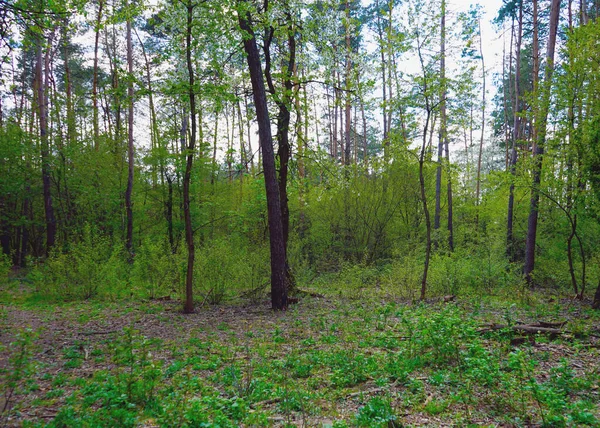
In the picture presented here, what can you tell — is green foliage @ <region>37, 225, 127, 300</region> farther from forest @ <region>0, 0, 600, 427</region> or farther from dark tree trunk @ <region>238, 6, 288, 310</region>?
dark tree trunk @ <region>238, 6, 288, 310</region>

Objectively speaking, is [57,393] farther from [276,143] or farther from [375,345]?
[276,143]

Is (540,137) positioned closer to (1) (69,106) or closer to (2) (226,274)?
(2) (226,274)

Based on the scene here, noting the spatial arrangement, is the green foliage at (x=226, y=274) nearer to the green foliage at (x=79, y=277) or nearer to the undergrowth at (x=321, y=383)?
the green foliage at (x=79, y=277)

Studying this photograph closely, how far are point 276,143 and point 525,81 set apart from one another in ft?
60.6

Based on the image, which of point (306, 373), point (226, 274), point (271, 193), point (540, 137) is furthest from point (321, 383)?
point (540, 137)

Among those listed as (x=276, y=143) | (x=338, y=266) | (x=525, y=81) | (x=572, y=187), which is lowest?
(x=338, y=266)

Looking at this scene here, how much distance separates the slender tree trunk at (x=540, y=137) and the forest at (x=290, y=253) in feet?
0.22

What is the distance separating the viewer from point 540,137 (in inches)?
357

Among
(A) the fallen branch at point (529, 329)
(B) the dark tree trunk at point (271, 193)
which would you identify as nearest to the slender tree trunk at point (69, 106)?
(B) the dark tree trunk at point (271, 193)

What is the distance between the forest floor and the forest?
3cm

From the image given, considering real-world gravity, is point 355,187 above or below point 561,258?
above

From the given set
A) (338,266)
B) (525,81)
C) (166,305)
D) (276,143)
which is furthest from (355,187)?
(525,81)

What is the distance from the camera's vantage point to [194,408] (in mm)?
2863

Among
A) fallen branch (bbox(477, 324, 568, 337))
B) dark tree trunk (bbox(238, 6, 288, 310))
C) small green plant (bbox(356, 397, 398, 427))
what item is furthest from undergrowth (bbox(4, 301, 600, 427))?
dark tree trunk (bbox(238, 6, 288, 310))
